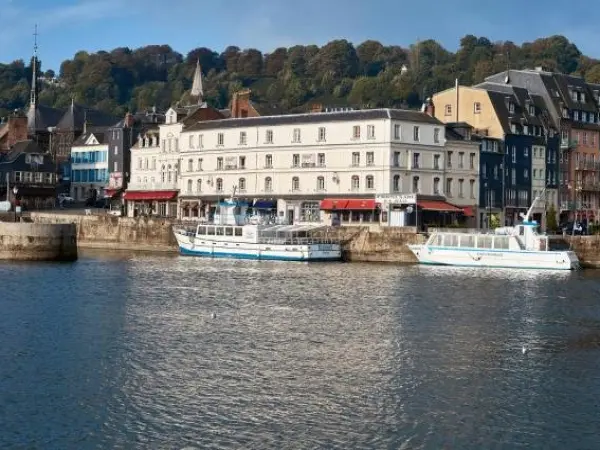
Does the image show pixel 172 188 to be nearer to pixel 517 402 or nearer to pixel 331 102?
pixel 517 402

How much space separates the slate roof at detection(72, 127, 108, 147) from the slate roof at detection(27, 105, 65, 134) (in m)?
10.9

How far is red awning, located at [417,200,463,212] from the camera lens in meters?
75.9

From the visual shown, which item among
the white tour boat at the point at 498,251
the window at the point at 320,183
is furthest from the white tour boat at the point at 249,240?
the white tour boat at the point at 498,251

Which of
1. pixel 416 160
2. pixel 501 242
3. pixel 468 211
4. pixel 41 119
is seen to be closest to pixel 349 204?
pixel 416 160

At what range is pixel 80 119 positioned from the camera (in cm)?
11638

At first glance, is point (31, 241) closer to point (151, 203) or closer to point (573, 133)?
point (151, 203)

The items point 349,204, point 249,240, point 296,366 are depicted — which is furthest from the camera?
point 349,204

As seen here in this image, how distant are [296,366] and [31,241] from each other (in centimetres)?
3842

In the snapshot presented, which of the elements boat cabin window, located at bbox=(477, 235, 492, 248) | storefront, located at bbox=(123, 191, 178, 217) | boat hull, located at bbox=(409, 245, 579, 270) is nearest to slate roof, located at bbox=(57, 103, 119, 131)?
storefront, located at bbox=(123, 191, 178, 217)

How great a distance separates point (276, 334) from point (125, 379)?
351 inches

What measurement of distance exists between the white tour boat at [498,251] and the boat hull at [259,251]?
5925mm

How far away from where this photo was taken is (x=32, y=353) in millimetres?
32312

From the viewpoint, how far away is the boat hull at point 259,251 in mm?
69062

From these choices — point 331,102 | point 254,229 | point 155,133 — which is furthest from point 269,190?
point 331,102
